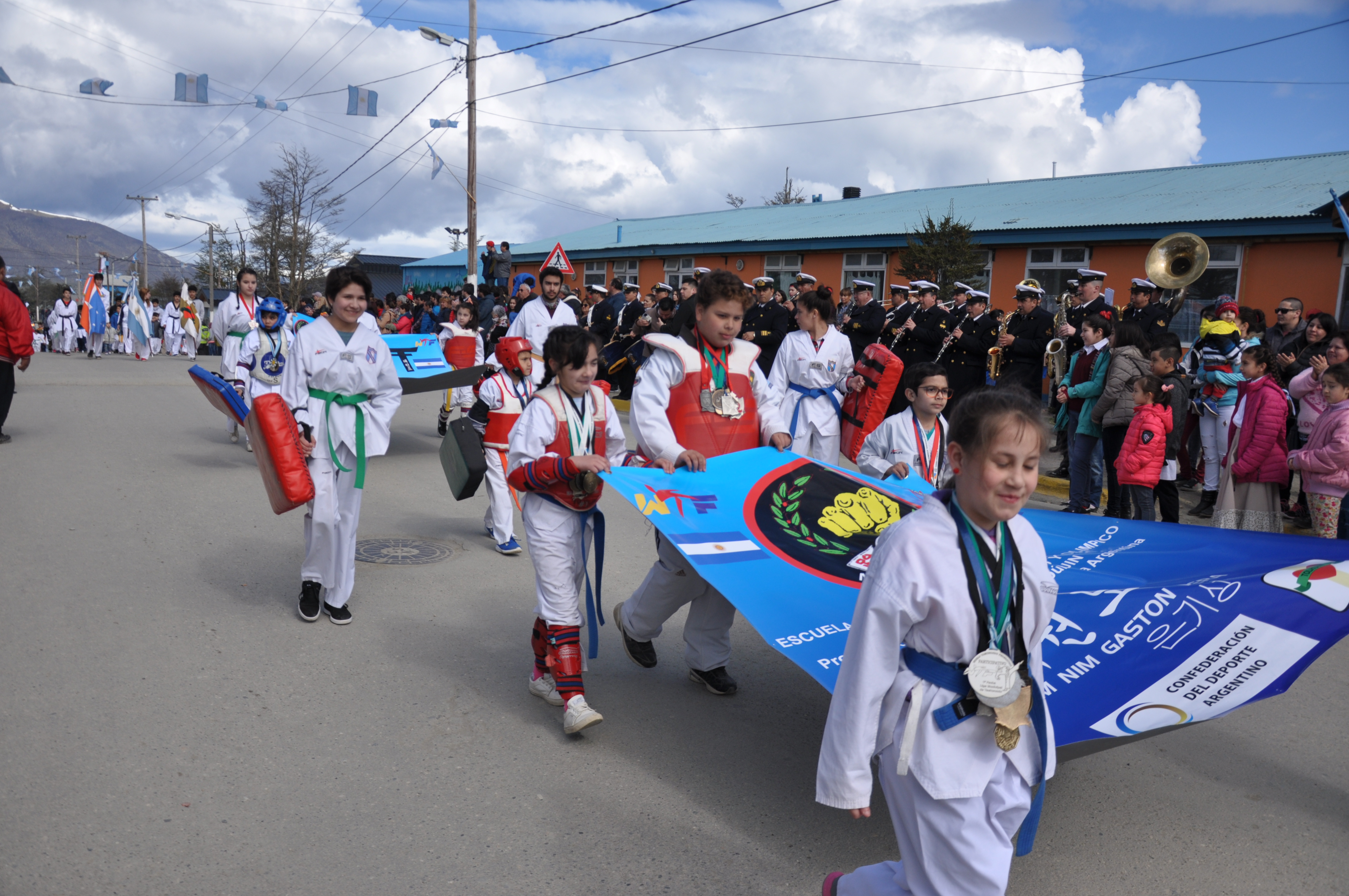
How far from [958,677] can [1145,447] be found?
650 centimetres

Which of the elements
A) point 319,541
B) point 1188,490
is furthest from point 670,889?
point 1188,490

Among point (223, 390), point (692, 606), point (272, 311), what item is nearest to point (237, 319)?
point (272, 311)

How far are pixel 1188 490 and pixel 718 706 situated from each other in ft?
27.9

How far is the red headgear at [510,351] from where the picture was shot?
7.46 m

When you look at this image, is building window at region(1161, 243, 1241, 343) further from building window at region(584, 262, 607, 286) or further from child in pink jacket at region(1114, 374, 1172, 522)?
building window at region(584, 262, 607, 286)

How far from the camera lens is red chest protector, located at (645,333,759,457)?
4.86m

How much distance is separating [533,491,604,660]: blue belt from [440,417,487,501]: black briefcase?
0.92 meters

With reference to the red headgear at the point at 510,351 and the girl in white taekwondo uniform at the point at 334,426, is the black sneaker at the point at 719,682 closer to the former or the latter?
the girl in white taekwondo uniform at the point at 334,426

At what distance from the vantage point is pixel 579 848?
3.34 meters

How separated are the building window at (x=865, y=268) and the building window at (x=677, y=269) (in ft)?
20.1

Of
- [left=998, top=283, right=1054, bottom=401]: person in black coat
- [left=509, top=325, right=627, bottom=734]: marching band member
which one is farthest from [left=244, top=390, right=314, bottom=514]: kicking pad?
[left=998, top=283, right=1054, bottom=401]: person in black coat

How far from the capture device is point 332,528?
572 cm

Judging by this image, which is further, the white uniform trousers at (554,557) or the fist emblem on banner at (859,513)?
the fist emblem on banner at (859,513)

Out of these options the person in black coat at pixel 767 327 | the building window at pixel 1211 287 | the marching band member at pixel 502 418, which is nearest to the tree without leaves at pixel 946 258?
the building window at pixel 1211 287
